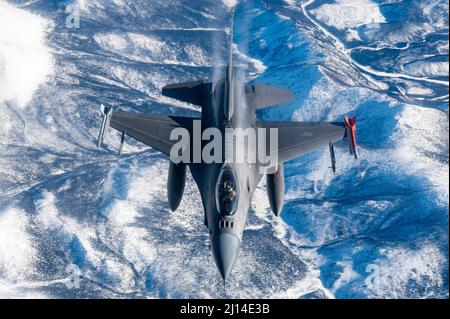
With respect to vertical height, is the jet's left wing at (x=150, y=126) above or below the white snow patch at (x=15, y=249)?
above

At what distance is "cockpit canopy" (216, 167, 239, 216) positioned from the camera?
3133 centimetres

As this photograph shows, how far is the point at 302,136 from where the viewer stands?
41.8 meters

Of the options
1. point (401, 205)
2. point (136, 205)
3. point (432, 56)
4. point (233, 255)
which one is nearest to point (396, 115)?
point (401, 205)

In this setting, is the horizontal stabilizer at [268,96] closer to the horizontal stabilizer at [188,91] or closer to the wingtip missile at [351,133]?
the horizontal stabilizer at [188,91]

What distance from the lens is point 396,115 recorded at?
62.8 meters

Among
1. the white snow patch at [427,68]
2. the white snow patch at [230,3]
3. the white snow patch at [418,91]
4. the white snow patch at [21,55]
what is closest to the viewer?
the white snow patch at [21,55]

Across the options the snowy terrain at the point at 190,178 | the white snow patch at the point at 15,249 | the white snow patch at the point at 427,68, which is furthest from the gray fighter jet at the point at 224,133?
the white snow patch at the point at 427,68

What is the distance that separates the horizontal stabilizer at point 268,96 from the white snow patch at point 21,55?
32372mm

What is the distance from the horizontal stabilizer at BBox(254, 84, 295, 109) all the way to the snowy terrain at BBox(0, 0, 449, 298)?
11.9 metres

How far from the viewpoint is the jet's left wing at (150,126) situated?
4066 centimetres

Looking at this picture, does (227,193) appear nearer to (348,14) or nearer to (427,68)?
(427,68)

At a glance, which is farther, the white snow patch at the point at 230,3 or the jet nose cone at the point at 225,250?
the white snow patch at the point at 230,3

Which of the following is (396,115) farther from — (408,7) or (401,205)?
(408,7)

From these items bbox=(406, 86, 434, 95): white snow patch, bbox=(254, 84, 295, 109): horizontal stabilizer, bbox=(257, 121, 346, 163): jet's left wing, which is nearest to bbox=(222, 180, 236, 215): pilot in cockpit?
bbox=(257, 121, 346, 163): jet's left wing
